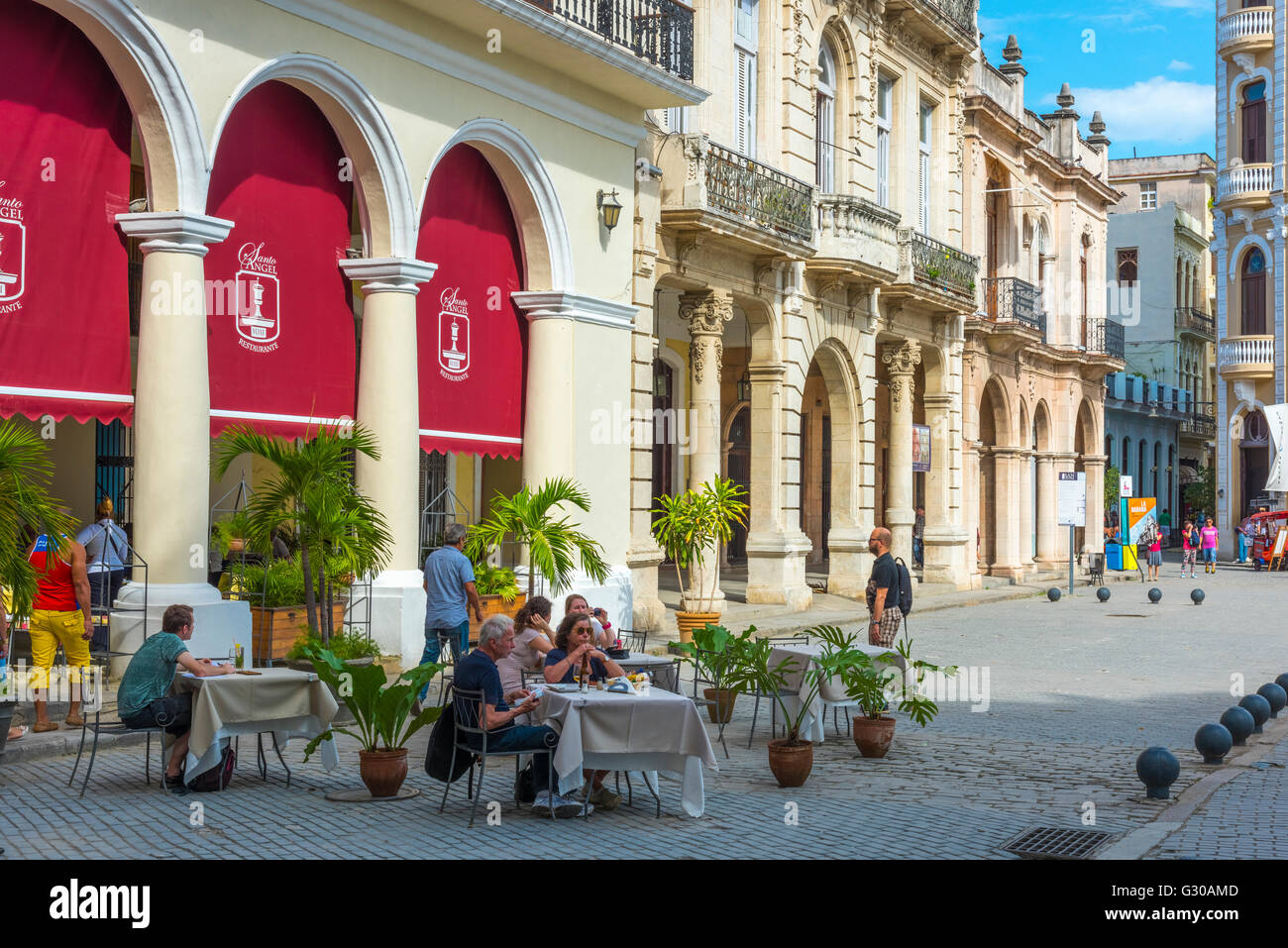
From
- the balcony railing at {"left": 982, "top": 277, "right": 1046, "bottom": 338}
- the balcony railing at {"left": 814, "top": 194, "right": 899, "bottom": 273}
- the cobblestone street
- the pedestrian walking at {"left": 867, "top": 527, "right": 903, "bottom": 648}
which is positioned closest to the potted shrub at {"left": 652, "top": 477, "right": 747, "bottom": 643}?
the balcony railing at {"left": 814, "top": 194, "right": 899, "bottom": 273}

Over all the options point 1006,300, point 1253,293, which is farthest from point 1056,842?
point 1253,293

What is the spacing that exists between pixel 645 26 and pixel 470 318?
16.5 feet

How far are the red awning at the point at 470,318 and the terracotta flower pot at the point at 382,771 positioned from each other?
7.72 meters

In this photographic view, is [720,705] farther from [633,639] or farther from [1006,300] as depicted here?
[1006,300]

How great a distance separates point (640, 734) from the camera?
8898 millimetres

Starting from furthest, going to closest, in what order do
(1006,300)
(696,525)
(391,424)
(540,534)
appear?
(1006,300), (696,525), (540,534), (391,424)

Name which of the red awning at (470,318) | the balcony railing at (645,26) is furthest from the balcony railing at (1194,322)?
the red awning at (470,318)

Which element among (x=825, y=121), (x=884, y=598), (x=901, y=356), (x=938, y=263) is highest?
(x=825, y=121)

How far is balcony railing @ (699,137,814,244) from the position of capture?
21.4m

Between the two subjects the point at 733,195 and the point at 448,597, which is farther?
the point at 733,195
